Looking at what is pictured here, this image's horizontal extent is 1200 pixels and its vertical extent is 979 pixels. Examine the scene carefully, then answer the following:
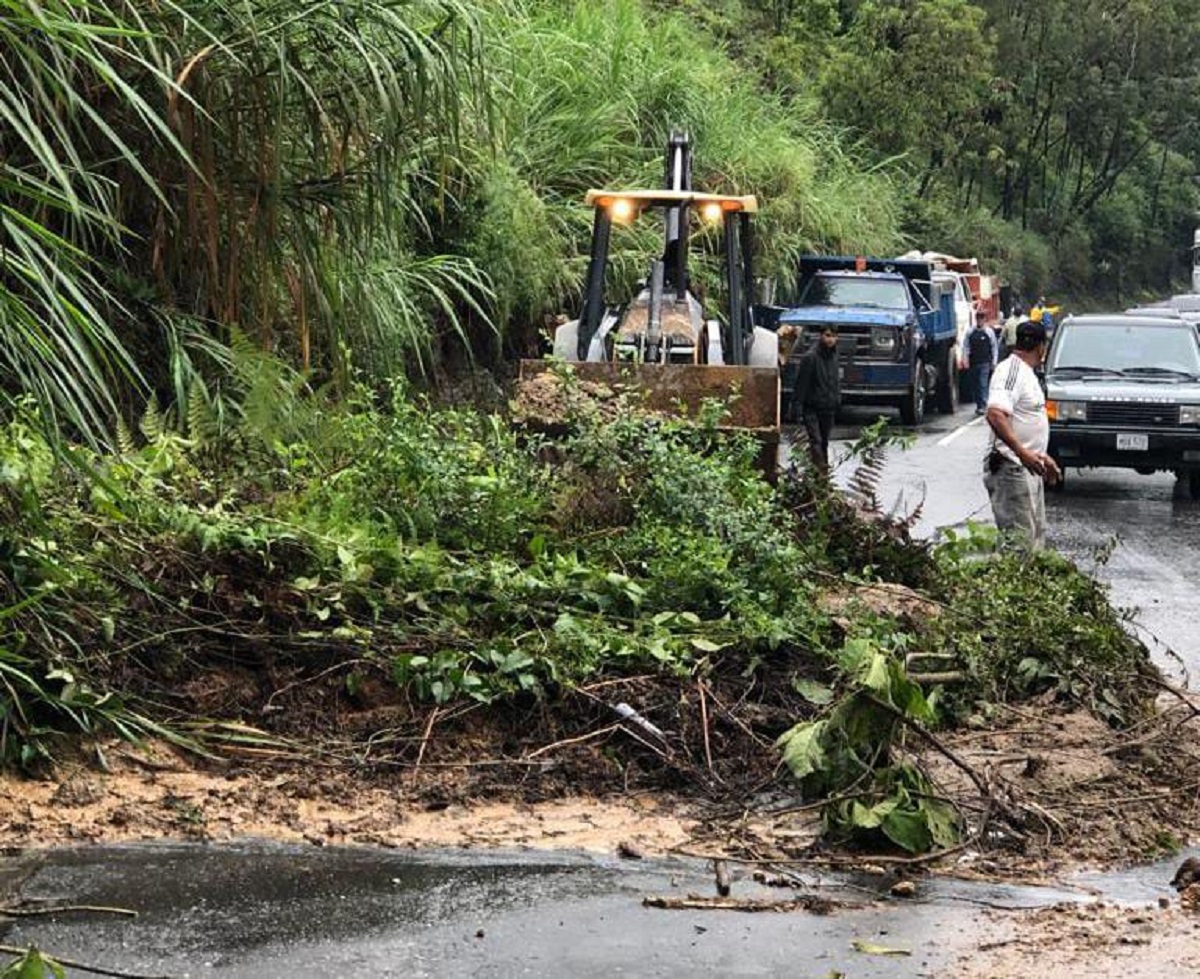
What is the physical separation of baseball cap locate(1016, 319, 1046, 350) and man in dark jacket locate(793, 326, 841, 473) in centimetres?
781

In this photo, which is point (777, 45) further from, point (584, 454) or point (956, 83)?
point (584, 454)

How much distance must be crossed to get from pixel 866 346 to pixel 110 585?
21.3m

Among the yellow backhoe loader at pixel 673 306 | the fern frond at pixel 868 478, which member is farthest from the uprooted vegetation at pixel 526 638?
the yellow backhoe loader at pixel 673 306

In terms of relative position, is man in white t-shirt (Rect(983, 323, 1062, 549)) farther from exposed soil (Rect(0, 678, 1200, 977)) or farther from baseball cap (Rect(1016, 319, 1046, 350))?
exposed soil (Rect(0, 678, 1200, 977))

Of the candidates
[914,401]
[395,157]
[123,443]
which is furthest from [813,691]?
[914,401]

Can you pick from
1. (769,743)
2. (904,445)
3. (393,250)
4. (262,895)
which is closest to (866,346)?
(393,250)

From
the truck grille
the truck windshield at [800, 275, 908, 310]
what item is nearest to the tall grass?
the truck windshield at [800, 275, 908, 310]

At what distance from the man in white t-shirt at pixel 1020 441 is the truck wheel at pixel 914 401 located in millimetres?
16028

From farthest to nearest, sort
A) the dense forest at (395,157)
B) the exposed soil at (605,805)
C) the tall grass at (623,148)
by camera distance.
Result: the tall grass at (623,148), the dense forest at (395,157), the exposed soil at (605,805)

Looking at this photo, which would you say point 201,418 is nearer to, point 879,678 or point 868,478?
point 868,478

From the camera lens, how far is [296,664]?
7309mm

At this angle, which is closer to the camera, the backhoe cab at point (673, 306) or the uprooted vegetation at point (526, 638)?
the uprooted vegetation at point (526, 638)

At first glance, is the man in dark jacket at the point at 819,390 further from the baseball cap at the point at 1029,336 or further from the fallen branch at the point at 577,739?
the fallen branch at the point at 577,739

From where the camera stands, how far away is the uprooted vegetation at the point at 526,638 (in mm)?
6641
